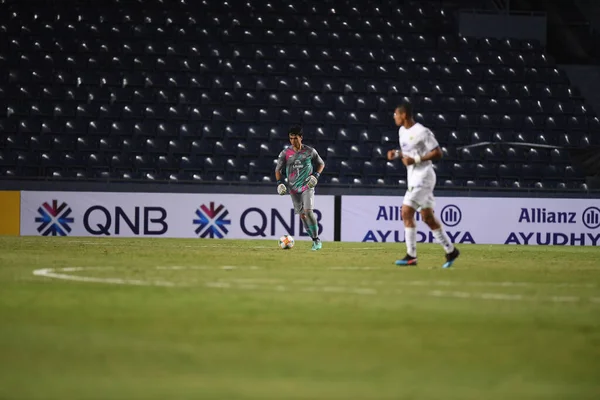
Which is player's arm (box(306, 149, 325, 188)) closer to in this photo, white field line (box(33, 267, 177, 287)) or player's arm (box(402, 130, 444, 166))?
player's arm (box(402, 130, 444, 166))

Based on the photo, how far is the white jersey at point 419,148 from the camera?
15742 mm

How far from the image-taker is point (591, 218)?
31.2m

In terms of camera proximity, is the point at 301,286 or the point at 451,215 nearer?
the point at 301,286

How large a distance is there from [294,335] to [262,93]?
28.1 m

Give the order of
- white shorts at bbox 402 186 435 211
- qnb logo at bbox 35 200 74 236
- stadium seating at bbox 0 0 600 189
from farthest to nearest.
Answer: stadium seating at bbox 0 0 600 189
qnb logo at bbox 35 200 74 236
white shorts at bbox 402 186 435 211

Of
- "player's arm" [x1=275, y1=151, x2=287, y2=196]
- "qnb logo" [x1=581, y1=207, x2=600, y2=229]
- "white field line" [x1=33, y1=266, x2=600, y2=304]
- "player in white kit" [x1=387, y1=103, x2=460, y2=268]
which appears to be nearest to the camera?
"white field line" [x1=33, y1=266, x2=600, y2=304]

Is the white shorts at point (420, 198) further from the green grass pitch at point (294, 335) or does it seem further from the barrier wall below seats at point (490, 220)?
the barrier wall below seats at point (490, 220)

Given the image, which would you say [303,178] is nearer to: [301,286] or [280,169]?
[280,169]

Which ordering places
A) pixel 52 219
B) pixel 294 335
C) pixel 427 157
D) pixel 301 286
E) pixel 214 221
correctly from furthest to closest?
pixel 214 221 < pixel 52 219 < pixel 427 157 < pixel 301 286 < pixel 294 335

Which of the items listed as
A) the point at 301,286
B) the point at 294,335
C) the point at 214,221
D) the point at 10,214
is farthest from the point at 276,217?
the point at 294,335

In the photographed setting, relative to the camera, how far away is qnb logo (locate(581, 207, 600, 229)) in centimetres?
3122

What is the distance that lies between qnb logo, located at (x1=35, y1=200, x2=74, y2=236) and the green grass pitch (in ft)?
51.8

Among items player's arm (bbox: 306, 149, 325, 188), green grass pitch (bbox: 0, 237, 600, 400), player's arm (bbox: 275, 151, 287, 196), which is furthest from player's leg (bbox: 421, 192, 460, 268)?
player's arm (bbox: 275, 151, 287, 196)

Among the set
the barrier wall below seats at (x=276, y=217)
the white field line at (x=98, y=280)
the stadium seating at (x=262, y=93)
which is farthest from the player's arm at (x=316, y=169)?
the white field line at (x=98, y=280)
